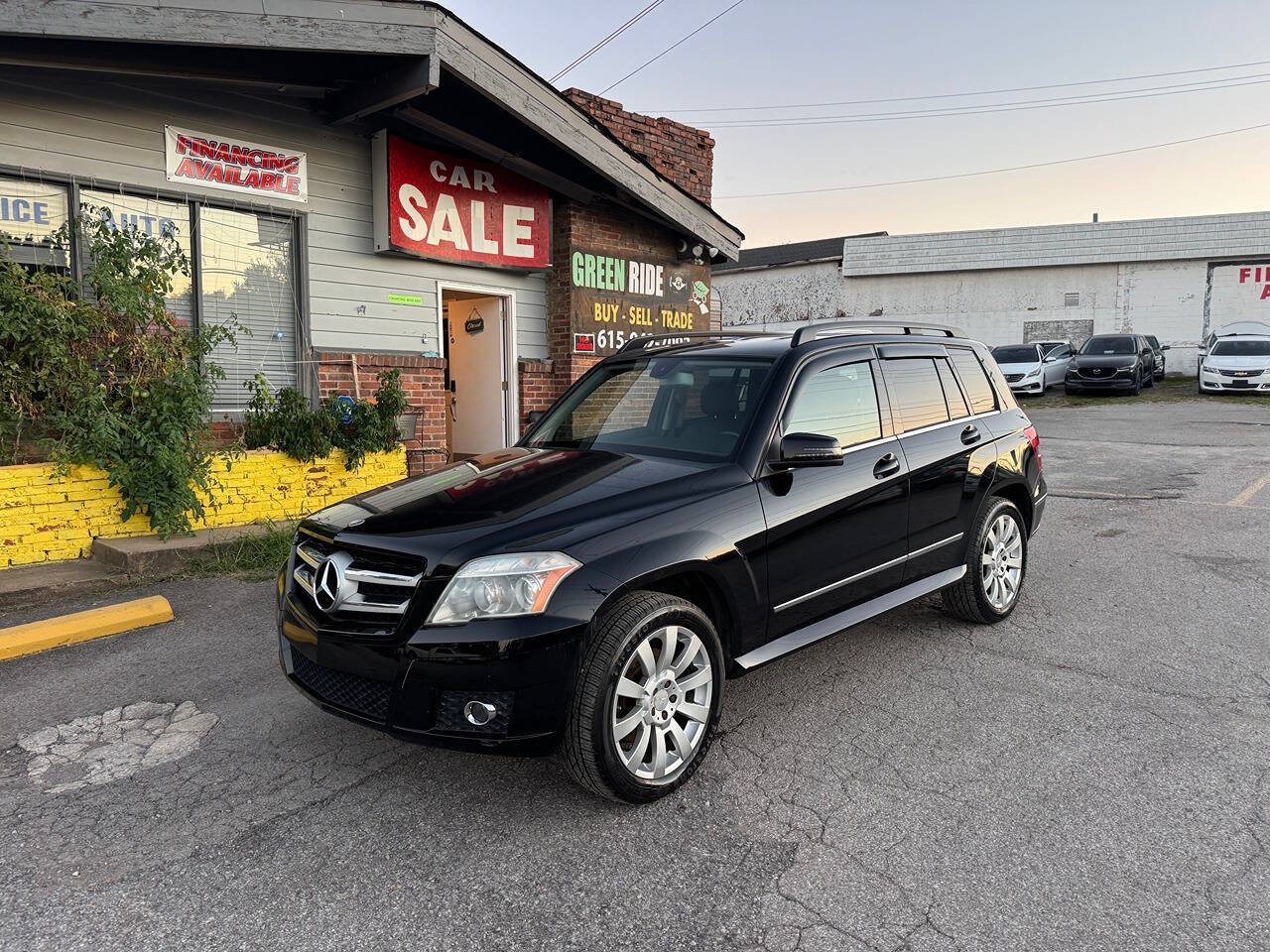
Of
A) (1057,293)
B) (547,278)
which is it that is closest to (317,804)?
(547,278)

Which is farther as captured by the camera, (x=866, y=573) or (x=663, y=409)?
(x=663, y=409)

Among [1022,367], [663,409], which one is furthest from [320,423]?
[1022,367]

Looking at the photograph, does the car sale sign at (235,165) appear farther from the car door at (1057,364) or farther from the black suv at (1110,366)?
the car door at (1057,364)

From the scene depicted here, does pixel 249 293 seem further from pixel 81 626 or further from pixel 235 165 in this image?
pixel 81 626

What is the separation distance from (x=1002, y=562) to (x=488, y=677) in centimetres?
361

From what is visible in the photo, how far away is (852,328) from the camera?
458 centimetres

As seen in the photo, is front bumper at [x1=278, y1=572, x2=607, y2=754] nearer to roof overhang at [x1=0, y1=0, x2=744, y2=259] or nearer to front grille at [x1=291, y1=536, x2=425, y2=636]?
front grille at [x1=291, y1=536, x2=425, y2=636]

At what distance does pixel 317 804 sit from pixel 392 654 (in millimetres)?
→ 718

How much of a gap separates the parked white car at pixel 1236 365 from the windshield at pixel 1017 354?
4292 millimetres

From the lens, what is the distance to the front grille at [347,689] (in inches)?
118

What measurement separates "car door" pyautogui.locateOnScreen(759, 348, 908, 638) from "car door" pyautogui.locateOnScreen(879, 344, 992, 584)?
0.12m

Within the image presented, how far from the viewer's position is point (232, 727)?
383 centimetres

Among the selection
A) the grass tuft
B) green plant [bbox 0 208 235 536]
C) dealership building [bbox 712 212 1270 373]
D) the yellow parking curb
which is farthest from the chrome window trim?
dealership building [bbox 712 212 1270 373]

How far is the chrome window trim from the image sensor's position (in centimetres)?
371
